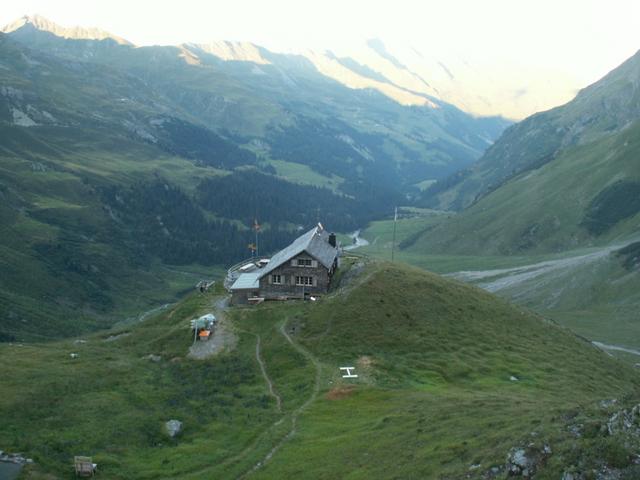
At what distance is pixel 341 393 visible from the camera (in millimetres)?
59781

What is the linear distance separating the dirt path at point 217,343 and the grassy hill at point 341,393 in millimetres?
1279

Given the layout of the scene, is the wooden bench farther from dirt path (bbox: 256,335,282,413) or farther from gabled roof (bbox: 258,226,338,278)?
gabled roof (bbox: 258,226,338,278)

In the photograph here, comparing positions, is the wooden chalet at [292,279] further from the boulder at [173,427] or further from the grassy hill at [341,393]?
the boulder at [173,427]

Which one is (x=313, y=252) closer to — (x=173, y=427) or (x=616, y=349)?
(x=173, y=427)

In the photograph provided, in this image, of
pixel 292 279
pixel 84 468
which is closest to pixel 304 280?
pixel 292 279

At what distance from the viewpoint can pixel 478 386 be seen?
205 ft

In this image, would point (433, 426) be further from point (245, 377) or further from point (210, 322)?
point (210, 322)

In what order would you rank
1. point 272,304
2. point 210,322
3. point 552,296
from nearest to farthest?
point 210,322 → point 272,304 → point 552,296

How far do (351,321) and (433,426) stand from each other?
3223 cm

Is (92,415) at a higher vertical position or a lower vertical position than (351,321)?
lower

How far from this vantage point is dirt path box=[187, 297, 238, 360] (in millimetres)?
76000

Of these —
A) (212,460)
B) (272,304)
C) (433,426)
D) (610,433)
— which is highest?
(272,304)

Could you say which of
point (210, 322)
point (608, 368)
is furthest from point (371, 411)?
point (608, 368)

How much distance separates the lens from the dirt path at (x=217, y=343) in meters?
76.0
